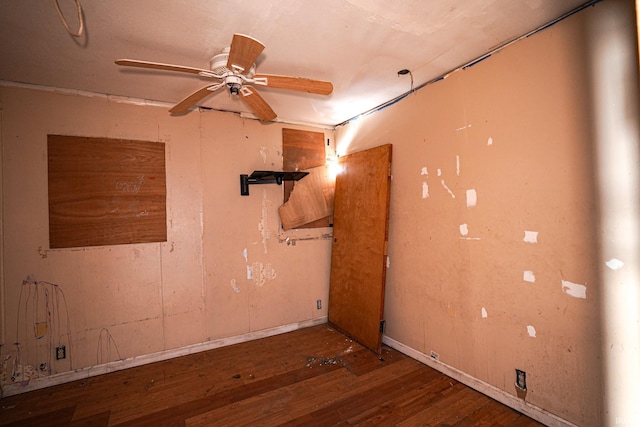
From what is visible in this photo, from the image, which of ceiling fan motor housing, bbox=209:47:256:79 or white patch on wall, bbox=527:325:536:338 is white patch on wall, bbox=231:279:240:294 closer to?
ceiling fan motor housing, bbox=209:47:256:79

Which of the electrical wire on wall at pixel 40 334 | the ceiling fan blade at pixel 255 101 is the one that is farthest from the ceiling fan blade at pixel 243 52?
the electrical wire on wall at pixel 40 334

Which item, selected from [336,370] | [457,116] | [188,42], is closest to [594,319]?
[457,116]

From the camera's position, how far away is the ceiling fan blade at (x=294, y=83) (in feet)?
6.30

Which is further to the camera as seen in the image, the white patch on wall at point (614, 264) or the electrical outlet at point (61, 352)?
the electrical outlet at point (61, 352)

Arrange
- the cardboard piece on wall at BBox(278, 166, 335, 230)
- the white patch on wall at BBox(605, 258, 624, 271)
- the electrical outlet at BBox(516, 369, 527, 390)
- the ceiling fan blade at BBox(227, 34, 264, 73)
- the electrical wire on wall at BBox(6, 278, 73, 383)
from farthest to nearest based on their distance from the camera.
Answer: the cardboard piece on wall at BBox(278, 166, 335, 230) → the electrical wire on wall at BBox(6, 278, 73, 383) → the electrical outlet at BBox(516, 369, 527, 390) → the white patch on wall at BBox(605, 258, 624, 271) → the ceiling fan blade at BBox(227, 34, 264, 73)

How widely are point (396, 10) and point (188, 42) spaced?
53.4 inches

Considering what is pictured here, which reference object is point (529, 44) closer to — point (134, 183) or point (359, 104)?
point (359, 104)

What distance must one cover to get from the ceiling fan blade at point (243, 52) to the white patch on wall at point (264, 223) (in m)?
1.83

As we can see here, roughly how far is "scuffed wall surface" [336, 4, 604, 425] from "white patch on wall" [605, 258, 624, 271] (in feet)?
0.21

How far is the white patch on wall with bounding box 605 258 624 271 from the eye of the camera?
1.62 m

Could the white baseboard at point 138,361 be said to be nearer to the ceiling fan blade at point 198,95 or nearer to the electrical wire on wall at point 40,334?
the electrical wire on wall at point 40,334

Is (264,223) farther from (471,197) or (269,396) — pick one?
(471,197)

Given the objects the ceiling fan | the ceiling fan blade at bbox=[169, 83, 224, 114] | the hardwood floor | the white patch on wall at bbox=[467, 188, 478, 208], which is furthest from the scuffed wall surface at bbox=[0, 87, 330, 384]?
the white patch on wall at bbox=[467, 188, 478, 208]

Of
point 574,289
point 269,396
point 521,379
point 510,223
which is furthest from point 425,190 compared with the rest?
point 269,396
